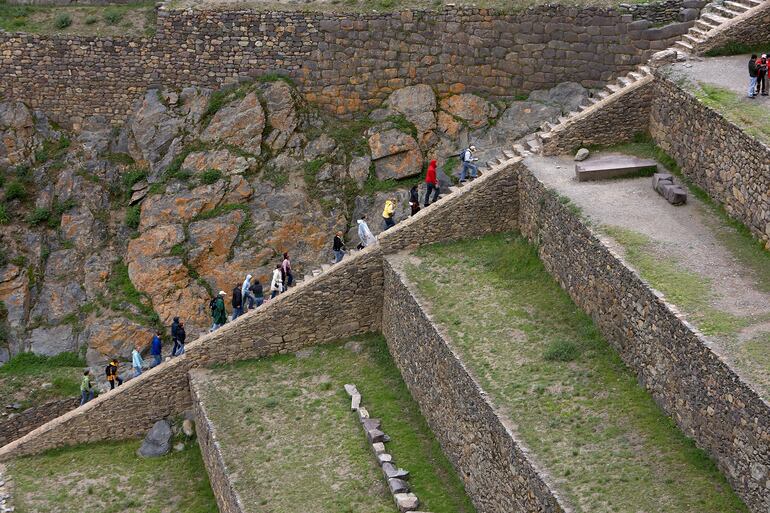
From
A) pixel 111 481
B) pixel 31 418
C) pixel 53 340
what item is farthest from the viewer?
pixel 53 340

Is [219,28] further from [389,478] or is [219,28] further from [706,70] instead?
→ [389,478]

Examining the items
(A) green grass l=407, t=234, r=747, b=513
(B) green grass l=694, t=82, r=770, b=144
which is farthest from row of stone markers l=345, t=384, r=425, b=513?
(B) green grass l=694, t=82, r=770, b=144

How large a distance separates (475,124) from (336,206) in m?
4.43

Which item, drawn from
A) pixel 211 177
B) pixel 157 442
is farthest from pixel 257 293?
pixel 211 177

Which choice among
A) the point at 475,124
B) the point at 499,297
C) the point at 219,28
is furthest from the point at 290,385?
the point at 219,28

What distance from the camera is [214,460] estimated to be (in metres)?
29.9

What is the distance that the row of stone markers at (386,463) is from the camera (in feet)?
87.4

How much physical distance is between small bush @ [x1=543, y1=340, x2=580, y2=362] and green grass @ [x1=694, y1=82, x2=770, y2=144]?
5520 millimetres

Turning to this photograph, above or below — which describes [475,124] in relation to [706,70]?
below

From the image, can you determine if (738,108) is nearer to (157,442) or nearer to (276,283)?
(276,283)

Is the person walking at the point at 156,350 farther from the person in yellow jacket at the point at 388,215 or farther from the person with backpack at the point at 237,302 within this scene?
the person in yellow jacket at the point at 388,215

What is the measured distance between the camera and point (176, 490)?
1220 inches

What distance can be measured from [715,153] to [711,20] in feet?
21.2

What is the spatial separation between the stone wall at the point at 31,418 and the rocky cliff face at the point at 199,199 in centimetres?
173
